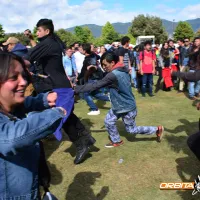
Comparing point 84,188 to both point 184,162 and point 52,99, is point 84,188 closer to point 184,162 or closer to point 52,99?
point 184,162

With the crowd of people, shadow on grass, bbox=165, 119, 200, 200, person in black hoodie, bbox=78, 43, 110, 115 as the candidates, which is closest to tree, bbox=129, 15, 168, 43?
the crowd of people

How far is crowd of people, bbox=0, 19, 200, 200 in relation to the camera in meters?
1.23

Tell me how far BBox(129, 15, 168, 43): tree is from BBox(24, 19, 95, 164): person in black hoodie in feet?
210

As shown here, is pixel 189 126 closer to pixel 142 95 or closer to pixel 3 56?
pixel 142 95

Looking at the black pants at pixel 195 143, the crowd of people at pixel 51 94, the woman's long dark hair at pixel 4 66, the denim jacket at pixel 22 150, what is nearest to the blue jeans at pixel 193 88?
the crowd of people at pixel 51 94

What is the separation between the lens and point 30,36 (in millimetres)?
5520

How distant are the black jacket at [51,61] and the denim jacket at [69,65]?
498 centimetres

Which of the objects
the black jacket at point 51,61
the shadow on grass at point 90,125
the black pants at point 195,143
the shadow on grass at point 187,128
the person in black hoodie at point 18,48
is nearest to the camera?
the black pants at point 195,143

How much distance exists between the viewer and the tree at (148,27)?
6625 cm

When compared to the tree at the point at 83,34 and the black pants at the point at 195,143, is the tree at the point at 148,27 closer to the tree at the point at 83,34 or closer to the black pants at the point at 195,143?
the tree at the point at 83,34

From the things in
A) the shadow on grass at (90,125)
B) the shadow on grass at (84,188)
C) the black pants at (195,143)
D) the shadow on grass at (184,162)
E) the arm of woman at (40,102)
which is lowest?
the shadow on grass at (90,125)

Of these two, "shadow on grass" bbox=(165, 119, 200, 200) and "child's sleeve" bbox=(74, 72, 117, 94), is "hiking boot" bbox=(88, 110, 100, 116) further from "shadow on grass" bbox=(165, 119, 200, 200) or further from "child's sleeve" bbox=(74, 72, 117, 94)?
"child's sleeve" bbox=(74, 72, 117, 94)

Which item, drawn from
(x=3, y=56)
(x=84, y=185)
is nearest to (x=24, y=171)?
(x=3, y=56)

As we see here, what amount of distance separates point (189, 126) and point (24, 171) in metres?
5.15
